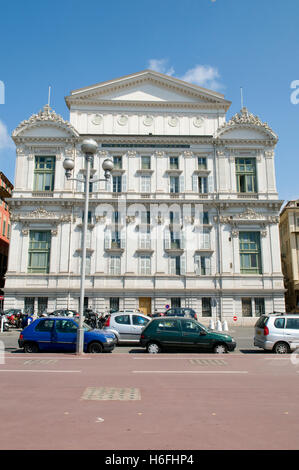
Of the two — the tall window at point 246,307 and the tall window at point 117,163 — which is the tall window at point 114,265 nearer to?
the tall window at point 117,163

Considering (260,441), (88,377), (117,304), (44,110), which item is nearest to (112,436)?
(260,441)

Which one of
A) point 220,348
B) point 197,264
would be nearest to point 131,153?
point 197,264

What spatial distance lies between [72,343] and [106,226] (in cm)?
2293

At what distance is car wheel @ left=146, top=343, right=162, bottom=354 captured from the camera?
15.9 meters

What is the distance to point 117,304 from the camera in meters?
36.6

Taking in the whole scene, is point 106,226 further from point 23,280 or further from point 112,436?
point 112,436

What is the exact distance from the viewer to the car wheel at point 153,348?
52.3 feet

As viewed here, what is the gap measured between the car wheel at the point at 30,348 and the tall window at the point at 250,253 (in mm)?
26517

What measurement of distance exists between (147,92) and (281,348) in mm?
34239

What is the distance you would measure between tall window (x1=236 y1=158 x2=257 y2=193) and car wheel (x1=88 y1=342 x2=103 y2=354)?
28.3m

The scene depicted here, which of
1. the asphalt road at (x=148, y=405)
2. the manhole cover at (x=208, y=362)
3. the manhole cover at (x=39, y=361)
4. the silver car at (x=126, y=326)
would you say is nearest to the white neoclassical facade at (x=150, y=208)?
the silver car at (x=126, y=326)

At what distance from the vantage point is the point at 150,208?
1499 inches

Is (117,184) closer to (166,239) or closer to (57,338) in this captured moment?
(166,239)

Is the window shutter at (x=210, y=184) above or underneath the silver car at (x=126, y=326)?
above
